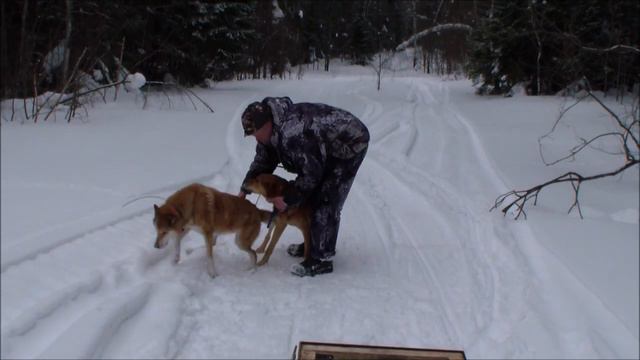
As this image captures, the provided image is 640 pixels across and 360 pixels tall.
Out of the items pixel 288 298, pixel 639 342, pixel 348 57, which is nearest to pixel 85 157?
pixel 288 298

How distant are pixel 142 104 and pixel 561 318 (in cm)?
1262

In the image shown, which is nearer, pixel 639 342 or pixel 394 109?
pixel 639 342

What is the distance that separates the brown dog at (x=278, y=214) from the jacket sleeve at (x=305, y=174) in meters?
0.11

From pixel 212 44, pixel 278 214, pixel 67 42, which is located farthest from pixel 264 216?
pixel 212 44

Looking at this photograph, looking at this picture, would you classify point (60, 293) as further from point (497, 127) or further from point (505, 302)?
point (497, 127)

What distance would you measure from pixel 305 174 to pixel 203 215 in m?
0.92

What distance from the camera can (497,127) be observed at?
42.2ft

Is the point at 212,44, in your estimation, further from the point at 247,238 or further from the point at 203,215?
the point at 203,215

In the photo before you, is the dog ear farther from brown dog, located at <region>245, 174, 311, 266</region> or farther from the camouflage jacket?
the camouflage jacket

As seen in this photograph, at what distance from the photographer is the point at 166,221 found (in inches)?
181

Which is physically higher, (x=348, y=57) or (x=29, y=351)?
(x=348, y=57)

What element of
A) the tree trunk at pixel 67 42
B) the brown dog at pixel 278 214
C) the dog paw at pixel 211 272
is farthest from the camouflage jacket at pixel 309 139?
the tree trunk at pixel 67 42

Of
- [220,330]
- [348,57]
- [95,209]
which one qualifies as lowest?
[220,330]

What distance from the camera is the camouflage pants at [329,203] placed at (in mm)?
4973
